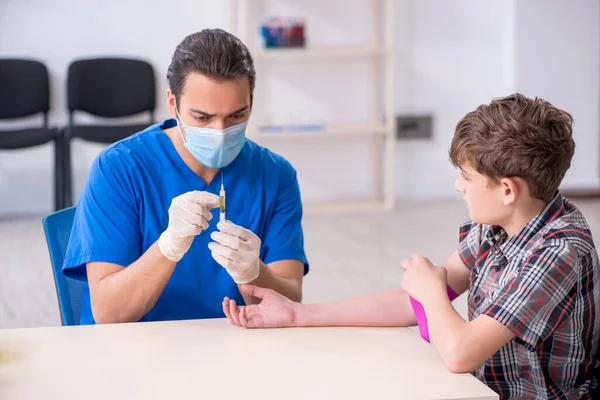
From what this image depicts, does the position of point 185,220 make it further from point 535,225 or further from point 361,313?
point 535,225

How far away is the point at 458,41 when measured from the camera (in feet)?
16.8

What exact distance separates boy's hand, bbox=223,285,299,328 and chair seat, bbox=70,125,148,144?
10.1ft

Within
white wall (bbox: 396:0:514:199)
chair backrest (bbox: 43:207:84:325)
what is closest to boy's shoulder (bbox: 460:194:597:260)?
chair backrest (bbox: 43:207:84:325)

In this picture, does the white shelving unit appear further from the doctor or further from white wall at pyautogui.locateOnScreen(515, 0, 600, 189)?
the doctor

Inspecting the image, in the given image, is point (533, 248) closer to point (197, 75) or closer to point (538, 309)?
point (538, 309)

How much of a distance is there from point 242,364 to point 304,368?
93mm

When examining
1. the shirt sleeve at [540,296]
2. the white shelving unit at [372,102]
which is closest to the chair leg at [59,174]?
the white shelving unit at [372,102]

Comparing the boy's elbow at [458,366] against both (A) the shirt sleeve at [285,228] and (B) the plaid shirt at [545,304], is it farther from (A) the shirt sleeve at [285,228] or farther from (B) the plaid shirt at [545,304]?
(A) the shirt sleeve at [285,228]

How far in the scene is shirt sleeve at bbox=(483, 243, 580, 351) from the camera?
1284mm

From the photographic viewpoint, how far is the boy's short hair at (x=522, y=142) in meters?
1.34

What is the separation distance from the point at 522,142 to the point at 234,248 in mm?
547

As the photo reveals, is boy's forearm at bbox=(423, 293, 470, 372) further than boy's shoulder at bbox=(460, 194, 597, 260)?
No

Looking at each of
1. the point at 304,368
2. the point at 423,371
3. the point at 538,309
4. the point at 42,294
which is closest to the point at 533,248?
the point at 538,309

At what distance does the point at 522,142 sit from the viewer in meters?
1.34
